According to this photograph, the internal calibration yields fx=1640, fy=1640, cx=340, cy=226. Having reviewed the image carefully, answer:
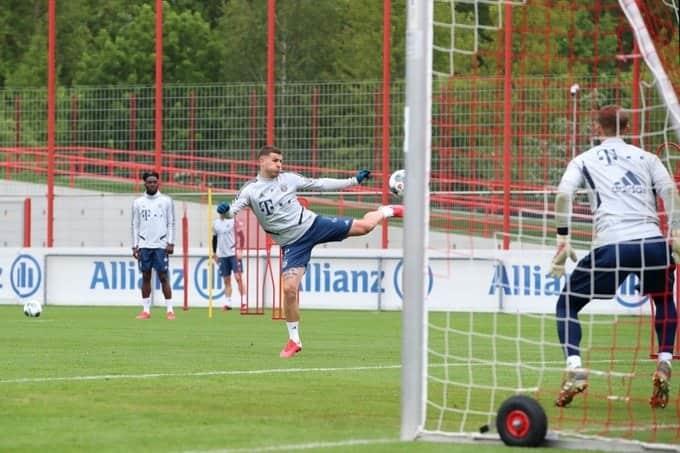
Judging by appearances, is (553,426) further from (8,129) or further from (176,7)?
(176,7)

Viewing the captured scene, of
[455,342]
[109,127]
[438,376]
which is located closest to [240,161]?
[109,127]

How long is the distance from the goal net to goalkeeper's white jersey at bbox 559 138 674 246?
0.31 meters

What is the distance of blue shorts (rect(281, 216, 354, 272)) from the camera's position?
53.1 ft

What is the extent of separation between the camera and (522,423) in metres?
8.84

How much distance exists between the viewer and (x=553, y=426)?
1003 cm

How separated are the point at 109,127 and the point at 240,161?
2.68 meters

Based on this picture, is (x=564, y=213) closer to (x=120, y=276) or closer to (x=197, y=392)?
(x=197, y=392)

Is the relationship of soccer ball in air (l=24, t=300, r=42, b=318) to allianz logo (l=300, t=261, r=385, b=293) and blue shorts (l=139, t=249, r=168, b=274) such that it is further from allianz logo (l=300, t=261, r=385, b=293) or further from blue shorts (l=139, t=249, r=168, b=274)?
allianz logo (l=300, t=261, r=385, b=293)

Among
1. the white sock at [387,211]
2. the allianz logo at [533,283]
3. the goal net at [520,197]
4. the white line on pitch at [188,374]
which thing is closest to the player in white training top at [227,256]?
the goal net at [520,197]

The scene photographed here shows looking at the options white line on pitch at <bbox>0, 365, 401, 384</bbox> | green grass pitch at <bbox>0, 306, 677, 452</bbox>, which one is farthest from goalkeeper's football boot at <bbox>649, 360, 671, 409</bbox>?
white line on pitch at <bbox>0, 365, 401, 384</bbox>

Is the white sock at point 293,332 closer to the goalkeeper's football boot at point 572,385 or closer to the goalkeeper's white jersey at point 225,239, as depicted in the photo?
the goalkeeper's football boot at point 572,385

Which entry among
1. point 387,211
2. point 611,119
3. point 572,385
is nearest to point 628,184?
point 611,119

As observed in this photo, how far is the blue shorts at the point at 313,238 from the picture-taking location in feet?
53.1

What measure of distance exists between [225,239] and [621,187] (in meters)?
18.3
